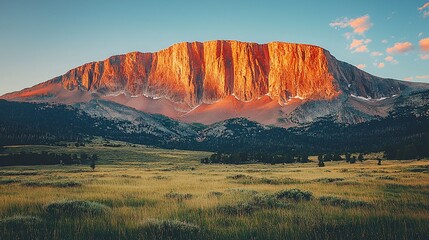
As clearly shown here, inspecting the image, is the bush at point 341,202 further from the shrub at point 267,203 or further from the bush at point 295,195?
the shrub at point 267,203

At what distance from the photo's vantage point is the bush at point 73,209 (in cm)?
1435

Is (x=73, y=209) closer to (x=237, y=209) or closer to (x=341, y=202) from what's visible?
(x=237, y=209)

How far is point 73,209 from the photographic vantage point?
14.9 metres

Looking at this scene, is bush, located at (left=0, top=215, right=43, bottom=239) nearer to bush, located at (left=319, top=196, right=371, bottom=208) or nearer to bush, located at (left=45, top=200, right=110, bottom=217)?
bush, located at (left=45, top=200, right=110, bottom=217)

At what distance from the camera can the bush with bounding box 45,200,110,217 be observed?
14.4 m

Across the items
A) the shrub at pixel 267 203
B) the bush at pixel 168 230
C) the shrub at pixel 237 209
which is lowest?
the shrub at pixel 267 203

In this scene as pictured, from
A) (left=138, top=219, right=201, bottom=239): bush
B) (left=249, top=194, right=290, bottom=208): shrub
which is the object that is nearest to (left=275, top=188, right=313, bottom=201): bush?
(left=249, top=194, right=290, bottom=208): shrub

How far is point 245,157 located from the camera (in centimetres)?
12650

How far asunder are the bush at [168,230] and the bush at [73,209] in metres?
4.12

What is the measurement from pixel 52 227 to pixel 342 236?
33.7 ft

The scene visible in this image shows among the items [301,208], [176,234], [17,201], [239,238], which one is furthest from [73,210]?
[301,208]

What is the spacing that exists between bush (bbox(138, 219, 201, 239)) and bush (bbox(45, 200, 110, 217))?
412 cm

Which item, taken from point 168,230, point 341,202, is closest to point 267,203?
point 341,202

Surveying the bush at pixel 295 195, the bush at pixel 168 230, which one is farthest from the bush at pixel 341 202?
the bush at pixel 168 230
